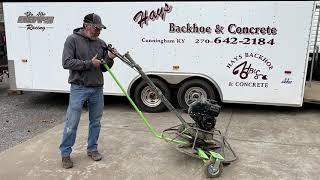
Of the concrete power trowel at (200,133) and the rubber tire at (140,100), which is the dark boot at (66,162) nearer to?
the concrete power trowel at (200,133)

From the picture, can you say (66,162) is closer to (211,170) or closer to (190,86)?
(211,170)

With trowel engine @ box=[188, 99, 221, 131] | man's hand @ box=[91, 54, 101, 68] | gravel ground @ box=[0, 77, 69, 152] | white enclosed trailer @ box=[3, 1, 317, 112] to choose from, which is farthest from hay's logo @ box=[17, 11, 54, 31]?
trowel engine @ box=[188, 99, 221, 131]

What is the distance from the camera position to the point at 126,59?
4.96 meters

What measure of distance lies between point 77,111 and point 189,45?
313 centimetres

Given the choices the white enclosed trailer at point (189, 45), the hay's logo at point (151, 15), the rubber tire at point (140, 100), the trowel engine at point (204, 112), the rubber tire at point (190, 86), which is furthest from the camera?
the rubber tire at point (140, 100)

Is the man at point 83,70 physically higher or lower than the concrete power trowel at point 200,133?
higher

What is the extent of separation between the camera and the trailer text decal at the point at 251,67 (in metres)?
7.02

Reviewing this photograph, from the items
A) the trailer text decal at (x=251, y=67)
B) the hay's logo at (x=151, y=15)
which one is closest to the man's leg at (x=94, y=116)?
the hay's logo at (x=151, y=15)

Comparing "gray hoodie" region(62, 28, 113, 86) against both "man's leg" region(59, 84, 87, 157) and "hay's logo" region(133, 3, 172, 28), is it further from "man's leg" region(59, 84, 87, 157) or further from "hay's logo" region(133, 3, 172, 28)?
"hay's logo" region(133, 3, 172, 28)

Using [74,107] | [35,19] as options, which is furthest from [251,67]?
[35,19]

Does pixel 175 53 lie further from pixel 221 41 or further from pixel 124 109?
pixel 124 109

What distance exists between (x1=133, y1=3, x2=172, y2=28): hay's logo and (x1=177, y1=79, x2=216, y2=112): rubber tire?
134cm

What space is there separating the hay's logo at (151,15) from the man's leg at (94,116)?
272 cm

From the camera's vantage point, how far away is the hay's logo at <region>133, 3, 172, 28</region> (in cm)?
718
